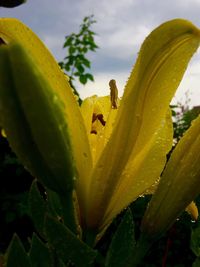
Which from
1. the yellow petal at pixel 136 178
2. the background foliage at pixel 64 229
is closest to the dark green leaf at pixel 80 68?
the background foliage at pixel 64 229

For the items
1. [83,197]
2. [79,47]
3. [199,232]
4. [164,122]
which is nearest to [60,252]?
[83,197]

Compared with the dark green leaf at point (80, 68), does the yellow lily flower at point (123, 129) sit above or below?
below

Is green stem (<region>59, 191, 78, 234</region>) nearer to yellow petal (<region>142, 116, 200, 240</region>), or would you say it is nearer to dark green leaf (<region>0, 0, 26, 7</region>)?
yellow petal (<region>142, 116, 200, 240</region>)

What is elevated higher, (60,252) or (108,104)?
(108,104)

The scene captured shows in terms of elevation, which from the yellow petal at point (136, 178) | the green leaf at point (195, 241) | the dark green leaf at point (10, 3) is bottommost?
the green leaf at point (195, 241)

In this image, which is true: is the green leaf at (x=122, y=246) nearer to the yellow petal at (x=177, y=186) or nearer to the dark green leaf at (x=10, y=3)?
the yellow petal at (x=177, y=186)

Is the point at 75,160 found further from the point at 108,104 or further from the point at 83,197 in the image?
the point at 108,104
